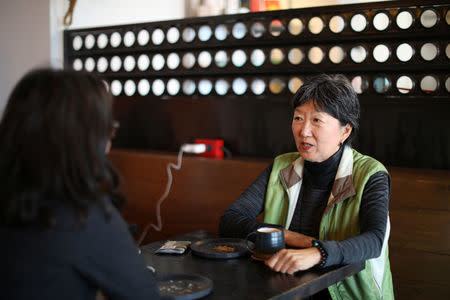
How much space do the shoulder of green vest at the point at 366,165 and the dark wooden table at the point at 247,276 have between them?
→ 332mm

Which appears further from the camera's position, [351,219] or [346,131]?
[346,131]

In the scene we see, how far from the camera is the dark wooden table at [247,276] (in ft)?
3.80

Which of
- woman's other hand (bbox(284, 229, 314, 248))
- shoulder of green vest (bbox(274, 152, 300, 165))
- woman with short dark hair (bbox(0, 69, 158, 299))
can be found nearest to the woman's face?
shoulder of green vest (bbox(274, 152, 300, 165))

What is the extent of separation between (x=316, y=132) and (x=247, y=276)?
62 centimetres

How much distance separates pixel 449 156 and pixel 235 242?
1039 mm

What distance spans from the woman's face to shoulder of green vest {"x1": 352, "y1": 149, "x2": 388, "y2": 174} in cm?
8

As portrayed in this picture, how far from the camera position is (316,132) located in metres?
1.69

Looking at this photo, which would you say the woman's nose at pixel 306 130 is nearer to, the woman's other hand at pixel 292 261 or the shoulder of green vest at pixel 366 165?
the shoulder of green vest at pixel 366 165

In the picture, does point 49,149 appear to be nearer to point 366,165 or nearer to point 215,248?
point 215,248

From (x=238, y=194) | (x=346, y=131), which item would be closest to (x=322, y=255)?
(x=346, y=131)

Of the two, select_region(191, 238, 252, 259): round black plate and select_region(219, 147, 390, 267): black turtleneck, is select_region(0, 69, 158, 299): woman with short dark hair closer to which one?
select_region(191, 238, 252, 259): round black plate

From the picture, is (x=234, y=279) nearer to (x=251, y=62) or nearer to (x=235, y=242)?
(x=235, y=242)

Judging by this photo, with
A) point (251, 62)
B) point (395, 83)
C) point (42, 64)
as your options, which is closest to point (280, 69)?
point (251, 62)

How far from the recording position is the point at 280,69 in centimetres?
238
